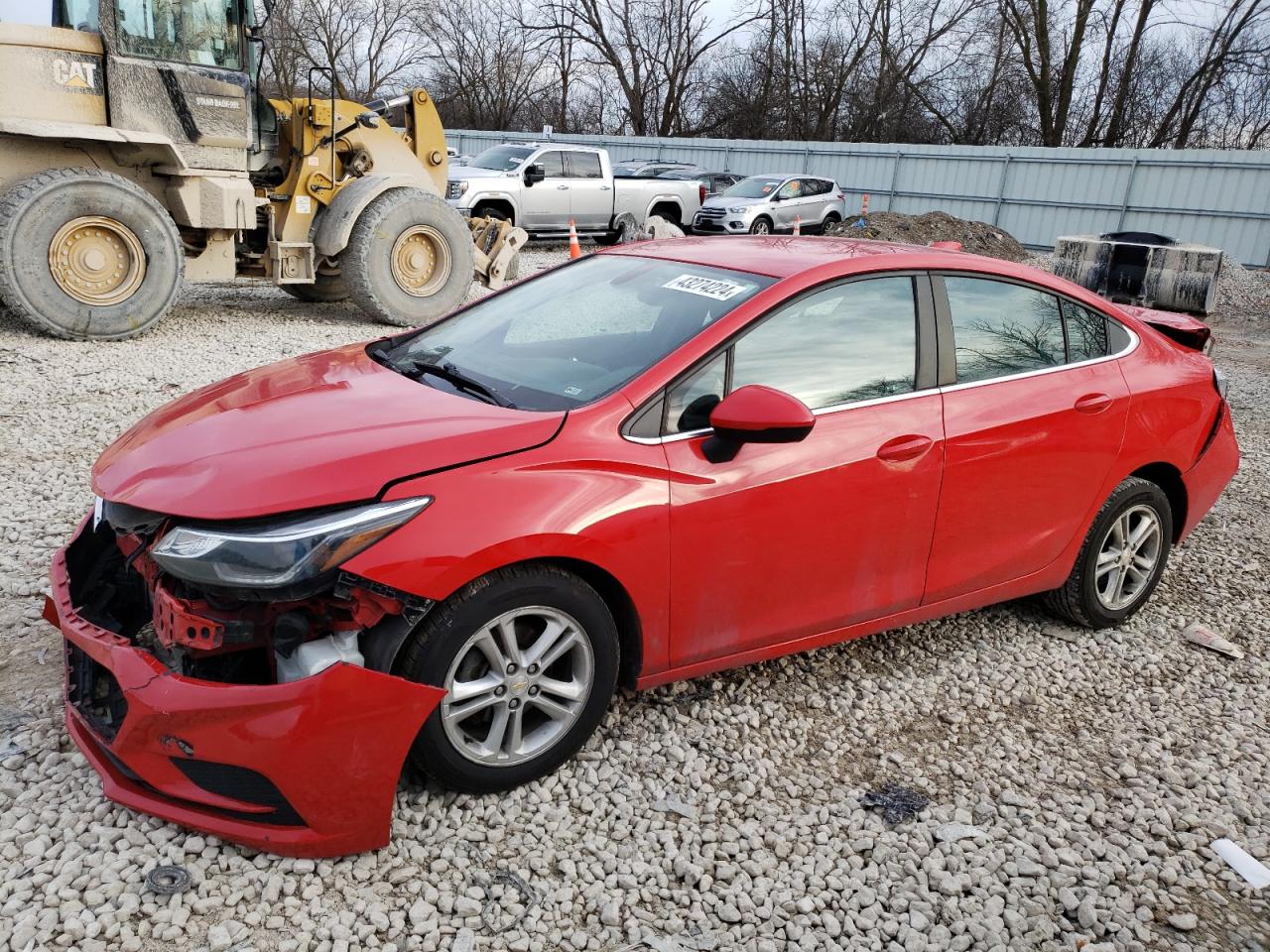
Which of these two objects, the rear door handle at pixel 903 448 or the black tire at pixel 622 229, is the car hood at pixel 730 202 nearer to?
the black tire at pixel 622 229

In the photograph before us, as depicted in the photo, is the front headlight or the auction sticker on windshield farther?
the auction sticker on windshield

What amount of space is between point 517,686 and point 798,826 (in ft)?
3.02

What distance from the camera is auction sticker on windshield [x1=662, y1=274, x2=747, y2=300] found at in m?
3.29

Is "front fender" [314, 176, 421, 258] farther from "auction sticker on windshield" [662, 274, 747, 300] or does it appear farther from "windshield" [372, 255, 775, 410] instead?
→ "auction sticker on windshield" [662, 274, 747, 300]

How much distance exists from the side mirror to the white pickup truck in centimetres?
1417

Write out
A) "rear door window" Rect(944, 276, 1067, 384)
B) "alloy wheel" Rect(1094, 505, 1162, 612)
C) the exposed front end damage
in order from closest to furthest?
the exposed front end damage < "rear door window" Rect(944, 276, 1067, 384) < "alloy wheel" Rect(1094, 505, 1162, 612)

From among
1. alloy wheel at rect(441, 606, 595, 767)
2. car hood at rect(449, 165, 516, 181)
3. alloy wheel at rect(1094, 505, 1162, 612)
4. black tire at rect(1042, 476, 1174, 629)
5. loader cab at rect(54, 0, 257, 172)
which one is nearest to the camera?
alloy wheel at rect(441, 606, 595, 767)

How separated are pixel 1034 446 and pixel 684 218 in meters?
17.1

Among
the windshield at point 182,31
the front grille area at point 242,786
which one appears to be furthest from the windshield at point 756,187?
the front grille area at point 242,786

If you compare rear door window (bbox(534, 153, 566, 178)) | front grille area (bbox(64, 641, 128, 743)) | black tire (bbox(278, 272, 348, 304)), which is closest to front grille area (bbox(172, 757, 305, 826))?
front grille area (bbox(64, 641, 128, 743))

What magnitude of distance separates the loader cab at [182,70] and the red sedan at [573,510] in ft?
20.3

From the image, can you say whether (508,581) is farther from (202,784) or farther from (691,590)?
(202,784)

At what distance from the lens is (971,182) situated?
2447 cm

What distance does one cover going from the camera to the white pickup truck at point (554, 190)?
16734 millimetres
